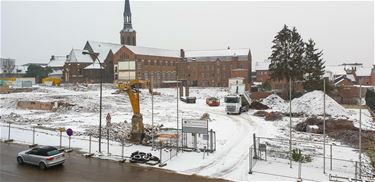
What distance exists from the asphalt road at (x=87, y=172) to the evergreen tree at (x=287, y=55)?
162 feet

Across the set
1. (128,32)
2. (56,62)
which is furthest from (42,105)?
(56,62)

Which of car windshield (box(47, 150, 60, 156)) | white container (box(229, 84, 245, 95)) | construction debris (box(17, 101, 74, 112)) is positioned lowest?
car windshield (box(47, 150, 60, 156))

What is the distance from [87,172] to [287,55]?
174ft

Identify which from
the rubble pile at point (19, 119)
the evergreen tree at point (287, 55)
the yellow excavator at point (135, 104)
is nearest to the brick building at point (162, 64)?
the evergreen tree at point (287, 55)

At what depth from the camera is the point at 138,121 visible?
25.6m

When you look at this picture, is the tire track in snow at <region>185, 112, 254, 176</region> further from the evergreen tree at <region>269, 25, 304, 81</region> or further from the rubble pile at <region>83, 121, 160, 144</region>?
the evergreen tree at <region>269, 25, 304, 81</region>

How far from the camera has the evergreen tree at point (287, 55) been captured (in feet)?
206

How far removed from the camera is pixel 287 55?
63.4 meters

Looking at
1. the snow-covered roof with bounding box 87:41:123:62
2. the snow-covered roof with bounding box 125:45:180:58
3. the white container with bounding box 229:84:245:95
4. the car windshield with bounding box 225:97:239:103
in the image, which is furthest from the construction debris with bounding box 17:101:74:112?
the snow-covered roof with bounding box 87:41:123:62

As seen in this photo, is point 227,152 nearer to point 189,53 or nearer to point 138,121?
point 138,121

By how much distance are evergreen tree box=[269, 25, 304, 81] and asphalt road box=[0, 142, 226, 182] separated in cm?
4924

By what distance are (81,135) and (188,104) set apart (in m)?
31.8

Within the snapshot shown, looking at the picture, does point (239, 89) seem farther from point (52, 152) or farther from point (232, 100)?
point (52, 152)

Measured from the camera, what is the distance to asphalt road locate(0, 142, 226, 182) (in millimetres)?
17344
